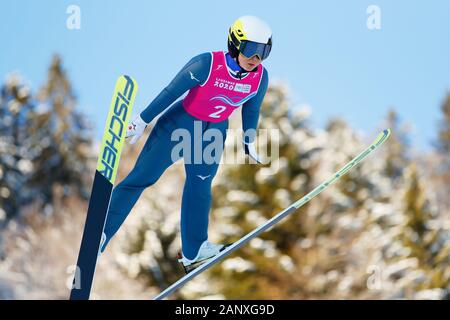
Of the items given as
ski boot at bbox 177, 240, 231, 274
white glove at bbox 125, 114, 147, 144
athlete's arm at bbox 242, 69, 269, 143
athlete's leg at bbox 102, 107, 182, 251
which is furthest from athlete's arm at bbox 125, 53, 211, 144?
ski boot at bbox 177, 240, 231, 274

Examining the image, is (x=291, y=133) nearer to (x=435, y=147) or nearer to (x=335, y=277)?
(x=335, y=277)

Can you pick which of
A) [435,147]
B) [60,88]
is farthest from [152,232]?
[435,147]

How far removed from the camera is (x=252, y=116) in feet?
16.9

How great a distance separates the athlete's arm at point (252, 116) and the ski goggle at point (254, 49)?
13.0 inches

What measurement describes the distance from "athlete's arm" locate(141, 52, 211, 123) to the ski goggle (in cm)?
24

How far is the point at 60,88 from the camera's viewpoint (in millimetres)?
38062

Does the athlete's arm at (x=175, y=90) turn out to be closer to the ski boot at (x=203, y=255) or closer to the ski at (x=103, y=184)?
the ski at (x=103, y=184)

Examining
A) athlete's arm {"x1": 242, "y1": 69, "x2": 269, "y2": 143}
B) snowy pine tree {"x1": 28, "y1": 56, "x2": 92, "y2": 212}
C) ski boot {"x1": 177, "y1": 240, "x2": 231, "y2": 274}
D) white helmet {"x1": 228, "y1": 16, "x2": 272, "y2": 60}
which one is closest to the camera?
white helmet {"x1": 228, "y1": 16, "x2": 272, "y2": 60}

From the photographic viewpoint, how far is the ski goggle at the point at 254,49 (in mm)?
4715

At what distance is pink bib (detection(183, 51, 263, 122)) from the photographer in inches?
191

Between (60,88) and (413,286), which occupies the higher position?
(60,88)

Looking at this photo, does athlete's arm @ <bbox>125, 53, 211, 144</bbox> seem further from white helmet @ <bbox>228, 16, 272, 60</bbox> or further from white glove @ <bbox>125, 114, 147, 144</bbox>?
white helmet @ <bbox>228, 16, 272, 60</bbox>
